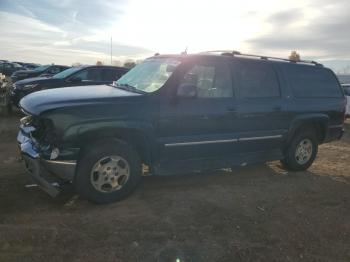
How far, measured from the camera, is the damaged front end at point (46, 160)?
189 inches

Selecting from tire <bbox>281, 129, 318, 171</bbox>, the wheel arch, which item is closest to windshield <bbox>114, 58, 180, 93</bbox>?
the wheel arch

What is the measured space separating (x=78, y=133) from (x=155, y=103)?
1.11 meters

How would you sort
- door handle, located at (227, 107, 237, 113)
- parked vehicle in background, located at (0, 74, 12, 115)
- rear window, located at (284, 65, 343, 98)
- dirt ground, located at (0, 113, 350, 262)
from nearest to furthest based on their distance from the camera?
dirt ground, located at (0, 113, 350, 262) → door handle, located at (227, 107, 237, 113) → rear window, located at (284, 65, 343, 98) → parked vehicle in background, located at (0, 74, 12, 115)

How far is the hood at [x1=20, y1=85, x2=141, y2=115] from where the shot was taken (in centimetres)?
486

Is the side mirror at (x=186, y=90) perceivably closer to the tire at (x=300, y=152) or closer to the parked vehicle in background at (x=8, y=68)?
the tire at (x=300, y=152)

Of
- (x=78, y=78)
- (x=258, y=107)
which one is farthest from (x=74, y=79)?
(x=258, y=107)

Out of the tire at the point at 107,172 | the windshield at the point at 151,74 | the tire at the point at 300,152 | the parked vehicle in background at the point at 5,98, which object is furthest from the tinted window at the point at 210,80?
the parked vehicle in background at the point at 5,98

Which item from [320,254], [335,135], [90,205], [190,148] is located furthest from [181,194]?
[335,135]

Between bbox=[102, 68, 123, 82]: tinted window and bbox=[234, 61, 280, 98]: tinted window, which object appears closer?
bbox=[234, 61, 280, 98]: tinted window

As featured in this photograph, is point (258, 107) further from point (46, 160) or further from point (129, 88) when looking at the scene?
point (46, 160)

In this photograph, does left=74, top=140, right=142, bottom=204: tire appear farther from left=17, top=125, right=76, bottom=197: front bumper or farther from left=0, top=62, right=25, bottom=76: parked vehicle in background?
left=0, top=62, right=25, bottom=76: parked vehicle in background

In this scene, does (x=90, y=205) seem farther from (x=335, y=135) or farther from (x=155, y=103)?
(x=335, y=135)

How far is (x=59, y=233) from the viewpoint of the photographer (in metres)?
4.35

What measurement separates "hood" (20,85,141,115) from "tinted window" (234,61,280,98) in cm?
177
